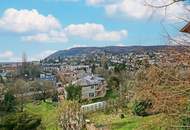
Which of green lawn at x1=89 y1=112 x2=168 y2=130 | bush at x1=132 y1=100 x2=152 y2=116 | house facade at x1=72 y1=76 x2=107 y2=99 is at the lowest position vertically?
house facade at x1=72 y1=76 x2=107 y2=99

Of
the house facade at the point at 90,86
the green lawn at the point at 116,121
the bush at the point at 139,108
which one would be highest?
the bush at the point at 139,108

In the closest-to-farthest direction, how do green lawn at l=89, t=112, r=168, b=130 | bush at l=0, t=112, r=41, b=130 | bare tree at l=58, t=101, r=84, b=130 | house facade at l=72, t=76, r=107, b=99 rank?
1. bush at l=0, t=112, r=41, b=130
2. bare tree at l=58, t=101, r=84, b=130
3. green lawn at l=89, t=112, r=168, b=130
4. house facade at l=72, t=76, r=107, b=99

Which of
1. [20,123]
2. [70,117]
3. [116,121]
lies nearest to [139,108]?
[116,121]

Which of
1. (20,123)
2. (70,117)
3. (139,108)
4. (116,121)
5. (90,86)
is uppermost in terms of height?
(70,117)

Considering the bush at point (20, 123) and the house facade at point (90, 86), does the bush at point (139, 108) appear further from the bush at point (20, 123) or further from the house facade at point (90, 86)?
the house facade at point (90, 86)

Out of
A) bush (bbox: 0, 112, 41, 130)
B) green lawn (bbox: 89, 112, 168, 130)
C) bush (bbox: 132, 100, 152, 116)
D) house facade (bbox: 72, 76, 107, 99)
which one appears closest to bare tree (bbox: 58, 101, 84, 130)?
bush (bbox: 0, 112, 41, 130)

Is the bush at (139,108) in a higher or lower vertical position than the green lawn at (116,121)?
higher

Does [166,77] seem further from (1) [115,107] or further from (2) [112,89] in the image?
(2) [112,89]

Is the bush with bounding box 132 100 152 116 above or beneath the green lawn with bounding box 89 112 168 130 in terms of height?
above

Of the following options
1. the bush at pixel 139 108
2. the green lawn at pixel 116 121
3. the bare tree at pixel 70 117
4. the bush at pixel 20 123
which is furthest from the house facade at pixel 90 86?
the bush at pixel 20 123

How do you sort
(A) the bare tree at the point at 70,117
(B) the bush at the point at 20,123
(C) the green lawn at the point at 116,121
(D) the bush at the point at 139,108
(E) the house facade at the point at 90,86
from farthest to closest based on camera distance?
(E) the house facade at the point at 90,86
(D) the bush at the point at 139,108
(C) the green lawn at the point at 116,121
(A) the bare tree at the point at 70,117
(B) the bush at the point at 20,123

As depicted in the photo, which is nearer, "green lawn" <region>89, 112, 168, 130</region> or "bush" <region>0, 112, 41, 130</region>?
"bush" <region>0, 112, 41, 130</region>

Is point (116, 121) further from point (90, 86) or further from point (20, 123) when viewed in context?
point (90, 86)

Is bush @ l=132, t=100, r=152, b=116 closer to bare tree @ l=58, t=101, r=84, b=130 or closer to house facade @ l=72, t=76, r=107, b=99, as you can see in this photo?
bare tree @ l=58, t=101, r=84, b=130
